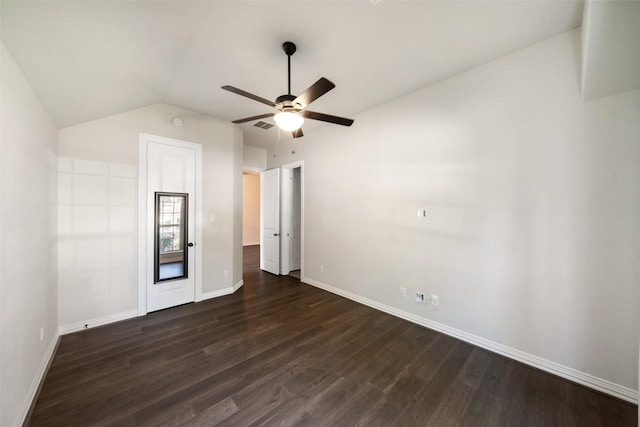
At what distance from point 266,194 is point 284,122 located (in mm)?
3483

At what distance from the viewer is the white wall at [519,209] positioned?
1885mm

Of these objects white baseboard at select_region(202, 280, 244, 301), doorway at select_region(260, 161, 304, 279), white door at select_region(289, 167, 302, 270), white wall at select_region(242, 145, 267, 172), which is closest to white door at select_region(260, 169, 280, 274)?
doorway at select_region(260, 161, 304, 279)

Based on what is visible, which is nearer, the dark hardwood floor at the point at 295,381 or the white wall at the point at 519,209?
the dark hardwood floor at the point at 295,381

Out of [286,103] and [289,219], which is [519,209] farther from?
[289,219]

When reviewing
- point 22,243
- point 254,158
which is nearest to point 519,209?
point 22,243

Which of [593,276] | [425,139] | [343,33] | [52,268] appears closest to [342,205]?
[425,139]

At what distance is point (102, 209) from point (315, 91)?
3067 mm

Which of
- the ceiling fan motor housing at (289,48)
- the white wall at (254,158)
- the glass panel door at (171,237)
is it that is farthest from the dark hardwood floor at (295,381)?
the white wall at (254,158)

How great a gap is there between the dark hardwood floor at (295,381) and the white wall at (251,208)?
6.28 m

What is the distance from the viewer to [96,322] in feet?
9.48

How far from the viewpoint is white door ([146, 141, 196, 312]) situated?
3.29 metres

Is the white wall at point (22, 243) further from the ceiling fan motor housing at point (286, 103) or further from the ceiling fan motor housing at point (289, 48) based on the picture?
the ceiling fan motor housing at point (289, 48)

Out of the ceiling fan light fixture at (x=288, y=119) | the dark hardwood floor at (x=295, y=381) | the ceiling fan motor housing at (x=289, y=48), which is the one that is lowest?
the dark hardwood floor at (x=295, y=381)

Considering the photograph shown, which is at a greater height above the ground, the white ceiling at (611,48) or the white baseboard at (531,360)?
the white ceiling at (611,48)
